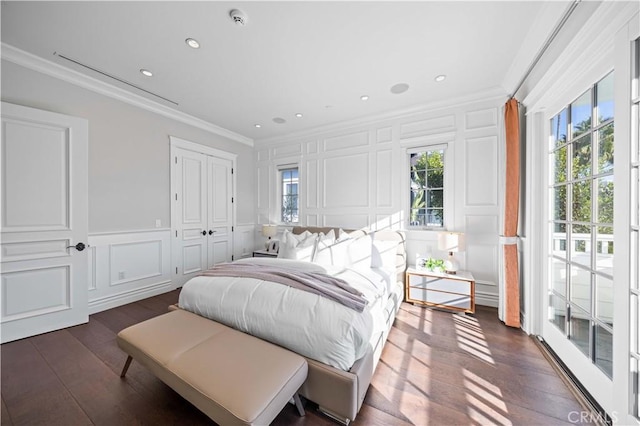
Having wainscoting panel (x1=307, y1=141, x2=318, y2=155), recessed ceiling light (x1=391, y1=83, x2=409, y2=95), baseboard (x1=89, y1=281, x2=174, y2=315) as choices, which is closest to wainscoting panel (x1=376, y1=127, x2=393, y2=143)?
recessed ceiling light (x1=391, y1=83, x2=409, y2=95)

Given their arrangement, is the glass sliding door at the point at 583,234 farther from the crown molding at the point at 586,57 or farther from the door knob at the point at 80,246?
the door knob at the point at 80,246

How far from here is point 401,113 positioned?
3.57 meters

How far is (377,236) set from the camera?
3.51 metres

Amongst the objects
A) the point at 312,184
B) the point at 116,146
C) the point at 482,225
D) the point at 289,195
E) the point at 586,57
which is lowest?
the point at 482,225

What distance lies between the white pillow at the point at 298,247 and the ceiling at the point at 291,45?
201 centimetres

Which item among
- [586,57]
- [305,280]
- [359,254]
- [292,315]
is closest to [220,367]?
[292,315]

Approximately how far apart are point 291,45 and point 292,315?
7.88 ft

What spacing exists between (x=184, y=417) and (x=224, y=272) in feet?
3.45

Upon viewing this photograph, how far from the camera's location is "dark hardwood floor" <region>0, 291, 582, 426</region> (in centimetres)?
144

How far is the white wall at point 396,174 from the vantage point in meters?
3.07

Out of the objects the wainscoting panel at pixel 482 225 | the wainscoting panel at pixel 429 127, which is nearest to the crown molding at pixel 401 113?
the wainscoting panel at pixel 429 127

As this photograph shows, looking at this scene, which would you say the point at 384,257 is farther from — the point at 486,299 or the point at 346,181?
the point at 346,181

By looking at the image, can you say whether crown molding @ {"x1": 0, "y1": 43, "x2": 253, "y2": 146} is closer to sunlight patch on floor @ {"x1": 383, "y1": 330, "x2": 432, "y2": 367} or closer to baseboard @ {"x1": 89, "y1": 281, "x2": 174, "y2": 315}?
baseboard @ {"x1": 89, "y1": 281, "x2": 174, "y2": 315}

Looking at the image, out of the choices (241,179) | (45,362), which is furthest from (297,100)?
(45,362)
